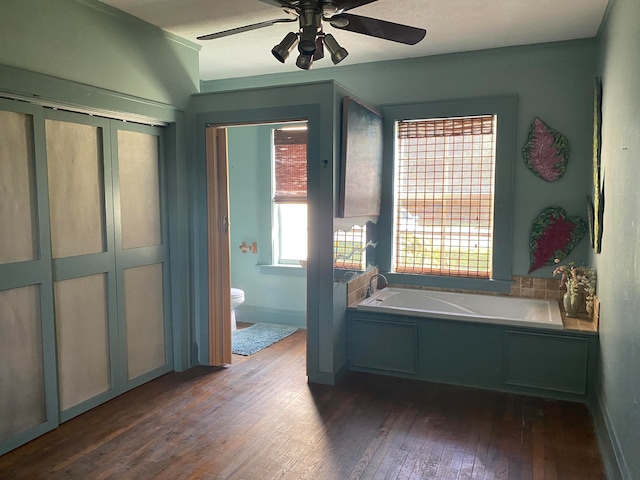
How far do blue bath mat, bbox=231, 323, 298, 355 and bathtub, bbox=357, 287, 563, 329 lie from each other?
112 cm

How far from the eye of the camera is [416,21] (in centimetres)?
331

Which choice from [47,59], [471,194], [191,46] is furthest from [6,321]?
[471,194]

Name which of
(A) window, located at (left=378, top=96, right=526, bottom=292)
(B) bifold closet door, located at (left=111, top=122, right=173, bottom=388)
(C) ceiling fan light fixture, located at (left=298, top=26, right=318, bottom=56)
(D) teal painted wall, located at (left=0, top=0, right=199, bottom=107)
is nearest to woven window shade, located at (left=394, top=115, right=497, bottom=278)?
(A) window, located at (left=378, top=96, right=526, bottom=292)

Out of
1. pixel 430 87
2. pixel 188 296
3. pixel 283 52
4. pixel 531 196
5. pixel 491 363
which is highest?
pixel 430 87

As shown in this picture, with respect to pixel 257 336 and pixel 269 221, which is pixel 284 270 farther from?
pixel 257 336

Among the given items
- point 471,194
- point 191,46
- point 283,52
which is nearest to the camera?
point 283,52

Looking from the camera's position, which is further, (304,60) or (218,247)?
(218,247)

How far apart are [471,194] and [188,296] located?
2489mm

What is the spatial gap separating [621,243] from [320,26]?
178cm

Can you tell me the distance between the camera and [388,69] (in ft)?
14.1

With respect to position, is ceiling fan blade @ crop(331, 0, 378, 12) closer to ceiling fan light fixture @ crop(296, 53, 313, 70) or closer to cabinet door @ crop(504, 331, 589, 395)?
ceiling fan light fixture @ crop(296, 53, 313, 70)

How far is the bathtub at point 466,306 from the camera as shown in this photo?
3402 millimetres

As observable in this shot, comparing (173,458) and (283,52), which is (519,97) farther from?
(173,458)

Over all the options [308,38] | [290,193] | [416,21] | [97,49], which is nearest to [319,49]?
[308,38]
